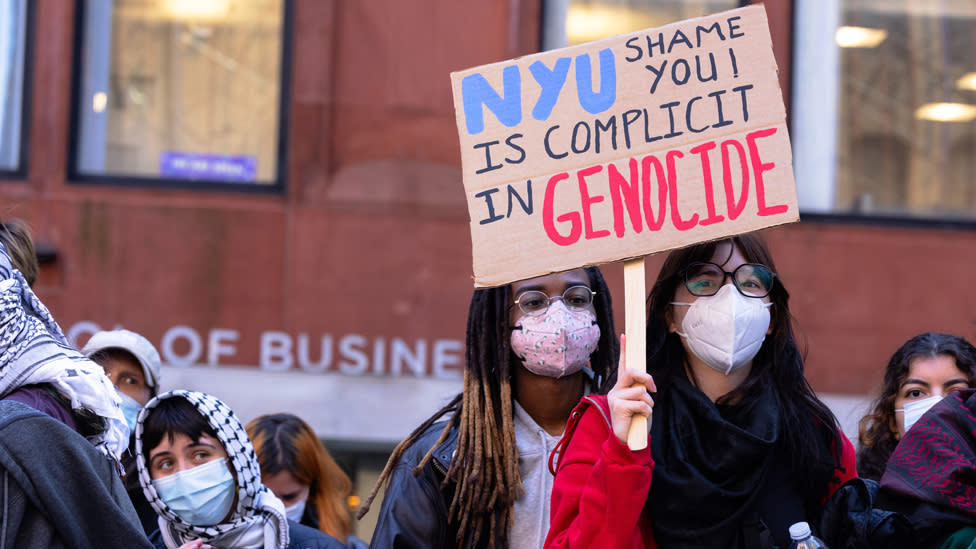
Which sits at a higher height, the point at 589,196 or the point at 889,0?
the point at 889,0

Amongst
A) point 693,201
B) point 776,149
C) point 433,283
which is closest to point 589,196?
point 693,201

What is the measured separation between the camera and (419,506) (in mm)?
3139

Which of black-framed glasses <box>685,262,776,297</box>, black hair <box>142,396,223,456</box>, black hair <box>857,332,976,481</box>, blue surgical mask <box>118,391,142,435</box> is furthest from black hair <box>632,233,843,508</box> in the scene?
blue surgical mask <box>118,391,142,435</box>

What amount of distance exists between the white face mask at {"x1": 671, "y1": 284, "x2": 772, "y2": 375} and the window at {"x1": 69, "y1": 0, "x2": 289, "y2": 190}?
5.08m

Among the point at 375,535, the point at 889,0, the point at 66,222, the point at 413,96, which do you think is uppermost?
the point at 889,0

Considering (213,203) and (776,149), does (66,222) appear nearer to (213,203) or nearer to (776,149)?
(213,203)

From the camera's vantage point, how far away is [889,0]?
26.4 ft

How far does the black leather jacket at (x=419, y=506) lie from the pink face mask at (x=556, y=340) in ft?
1.12

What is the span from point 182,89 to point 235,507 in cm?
493

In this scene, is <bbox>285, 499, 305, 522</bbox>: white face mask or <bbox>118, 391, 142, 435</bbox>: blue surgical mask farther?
<bbox>285, 499, 305, 522</bbox>: white face mask

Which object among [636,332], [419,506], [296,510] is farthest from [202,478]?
[636,332]

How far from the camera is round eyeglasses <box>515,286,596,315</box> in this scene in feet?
10.8

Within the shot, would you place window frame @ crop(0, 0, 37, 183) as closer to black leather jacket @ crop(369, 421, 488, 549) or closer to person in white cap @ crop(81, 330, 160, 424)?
person in white cap @ crop(81, 330, 160, 424)

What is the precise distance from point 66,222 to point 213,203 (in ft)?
3.07
